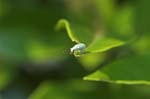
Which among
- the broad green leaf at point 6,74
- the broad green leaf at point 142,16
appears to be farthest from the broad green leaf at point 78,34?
the broad green leaf at point 6,74

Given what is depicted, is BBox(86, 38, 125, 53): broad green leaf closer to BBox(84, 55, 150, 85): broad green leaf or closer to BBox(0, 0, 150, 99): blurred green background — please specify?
BBox(84, 55, 150, 85): broad green leaf

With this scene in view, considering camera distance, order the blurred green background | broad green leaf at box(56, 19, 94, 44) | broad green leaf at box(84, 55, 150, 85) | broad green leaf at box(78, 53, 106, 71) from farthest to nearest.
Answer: broad green leaf at box(78, 53, 106, 71) < the blurred green background < broad green leaf at box(56, 19, 94, 44) < broad green leaf at box(84, 55, 150, 85)

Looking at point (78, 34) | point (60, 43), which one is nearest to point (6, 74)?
point (60, 43)

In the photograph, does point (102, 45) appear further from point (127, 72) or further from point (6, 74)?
point (6, 74)

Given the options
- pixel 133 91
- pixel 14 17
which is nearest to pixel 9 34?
pixel 14 17

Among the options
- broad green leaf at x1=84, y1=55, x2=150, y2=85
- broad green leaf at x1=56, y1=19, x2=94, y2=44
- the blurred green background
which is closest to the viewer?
broad green leaf at x1=84, y1=55, x2=150, y2=85

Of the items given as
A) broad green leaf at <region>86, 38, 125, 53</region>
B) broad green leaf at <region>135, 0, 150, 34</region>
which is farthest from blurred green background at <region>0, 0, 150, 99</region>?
broad green leaf at <region>86, 38, 125, 53</region>
